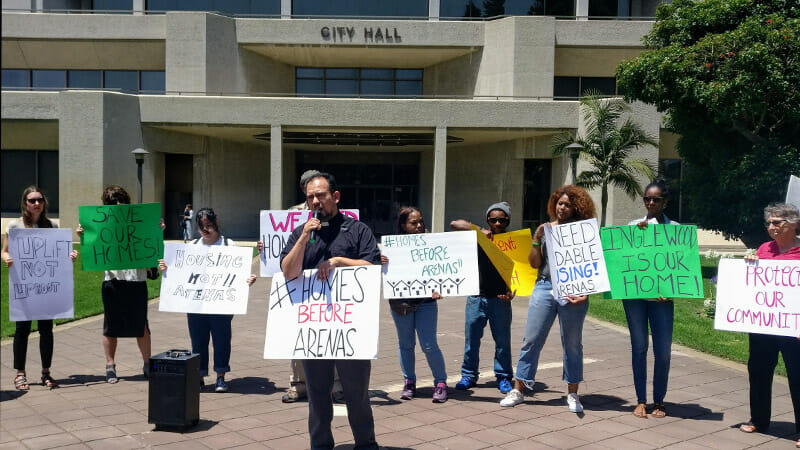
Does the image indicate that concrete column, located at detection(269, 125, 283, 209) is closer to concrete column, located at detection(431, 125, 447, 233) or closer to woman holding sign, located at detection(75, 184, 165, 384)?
concrete column, located at detection(431, 125, 447, 233)

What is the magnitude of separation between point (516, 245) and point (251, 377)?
342 cm

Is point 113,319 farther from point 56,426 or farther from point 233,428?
point 233,428

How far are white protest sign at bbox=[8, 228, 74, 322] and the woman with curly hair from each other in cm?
490

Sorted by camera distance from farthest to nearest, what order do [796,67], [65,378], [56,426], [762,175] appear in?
[762,175]
[796,67]
[65,378]
[56,426]

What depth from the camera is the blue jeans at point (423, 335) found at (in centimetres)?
654

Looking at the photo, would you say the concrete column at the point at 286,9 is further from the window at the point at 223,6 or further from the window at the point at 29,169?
the window at the point at 29,169

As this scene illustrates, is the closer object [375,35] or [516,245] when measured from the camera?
[516,245]

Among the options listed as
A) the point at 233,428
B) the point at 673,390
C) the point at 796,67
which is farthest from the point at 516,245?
the point at 796,67

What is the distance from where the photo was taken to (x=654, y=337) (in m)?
6.16

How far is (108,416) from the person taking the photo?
6031 millimetres

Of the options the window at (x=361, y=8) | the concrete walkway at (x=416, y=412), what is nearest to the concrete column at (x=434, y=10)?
the window at (x=361, y=8)

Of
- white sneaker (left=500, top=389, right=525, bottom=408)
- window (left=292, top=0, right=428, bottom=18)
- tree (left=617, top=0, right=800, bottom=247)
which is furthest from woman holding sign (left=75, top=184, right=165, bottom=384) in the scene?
window (left=292, top=0, right=428, bottom=18)

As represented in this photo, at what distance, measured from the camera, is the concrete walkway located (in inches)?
215

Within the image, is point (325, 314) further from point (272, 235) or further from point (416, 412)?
point (272, 235)
